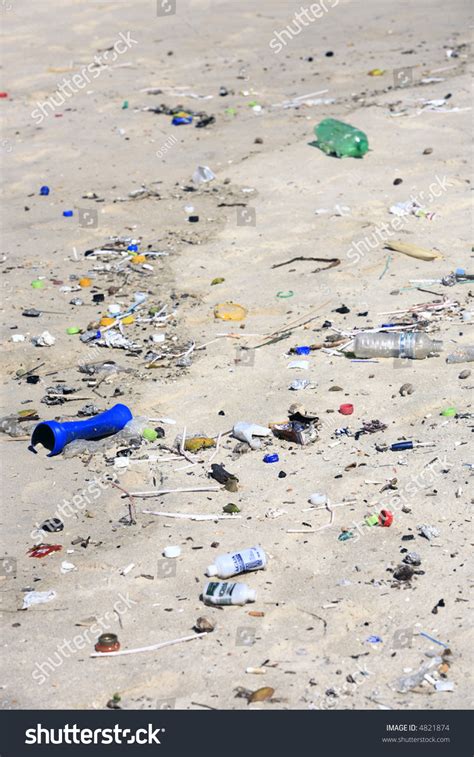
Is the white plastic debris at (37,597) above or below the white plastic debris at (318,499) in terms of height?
below

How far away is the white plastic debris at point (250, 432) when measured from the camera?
222 inches

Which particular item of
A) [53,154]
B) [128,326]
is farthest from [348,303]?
[53,154]

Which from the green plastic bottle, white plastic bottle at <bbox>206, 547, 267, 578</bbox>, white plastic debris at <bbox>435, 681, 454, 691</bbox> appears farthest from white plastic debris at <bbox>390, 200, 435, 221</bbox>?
white plastic debris at <bbox>435, 681, 454, 691</bbox>

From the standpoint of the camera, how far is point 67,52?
508 inches

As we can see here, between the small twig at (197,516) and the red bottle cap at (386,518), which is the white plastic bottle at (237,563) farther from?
the red bottle cap at (386,518)

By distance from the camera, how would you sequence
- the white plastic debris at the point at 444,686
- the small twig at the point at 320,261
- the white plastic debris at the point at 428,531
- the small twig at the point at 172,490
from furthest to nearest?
1. the small twig at the point at 320,261
2. the small twig at the point at 172,490
3. the white plastic debris at the point at 428,531
4. the white plastic debris at the point at 444,686

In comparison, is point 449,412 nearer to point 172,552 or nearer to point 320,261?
point 172,552

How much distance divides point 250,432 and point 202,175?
4290 millimetres

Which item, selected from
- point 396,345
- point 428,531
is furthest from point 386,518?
point 396,345

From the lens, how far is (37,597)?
185 inches

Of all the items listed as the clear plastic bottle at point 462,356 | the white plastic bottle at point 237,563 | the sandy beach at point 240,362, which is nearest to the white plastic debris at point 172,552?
the sandy beach at point 240,362

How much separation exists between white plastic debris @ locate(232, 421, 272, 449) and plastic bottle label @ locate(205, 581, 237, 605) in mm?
1175

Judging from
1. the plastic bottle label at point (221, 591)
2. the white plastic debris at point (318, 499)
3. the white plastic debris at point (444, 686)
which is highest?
the white plastic debris at point (444, 686)

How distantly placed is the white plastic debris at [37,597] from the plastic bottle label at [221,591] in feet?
2.27
